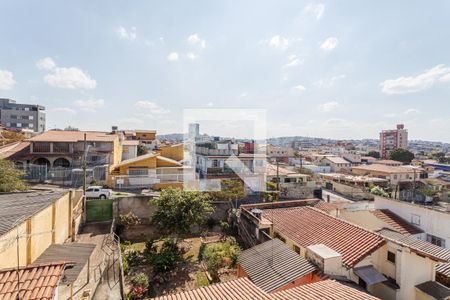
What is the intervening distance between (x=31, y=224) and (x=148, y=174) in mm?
13751

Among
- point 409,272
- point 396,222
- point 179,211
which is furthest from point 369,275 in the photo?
point 179,211

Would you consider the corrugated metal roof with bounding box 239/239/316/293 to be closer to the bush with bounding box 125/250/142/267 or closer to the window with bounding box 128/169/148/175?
the bush with bounding box 125/250/142/267

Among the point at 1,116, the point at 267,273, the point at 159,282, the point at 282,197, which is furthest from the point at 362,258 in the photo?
the point at 1,116

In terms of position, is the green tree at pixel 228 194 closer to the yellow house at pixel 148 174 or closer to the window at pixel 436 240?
the yellow house at pixel 148 174

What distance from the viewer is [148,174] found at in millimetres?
21875

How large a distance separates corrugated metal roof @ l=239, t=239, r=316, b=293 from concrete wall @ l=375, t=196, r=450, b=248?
7972 mm

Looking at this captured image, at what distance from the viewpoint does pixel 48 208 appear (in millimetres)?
9680

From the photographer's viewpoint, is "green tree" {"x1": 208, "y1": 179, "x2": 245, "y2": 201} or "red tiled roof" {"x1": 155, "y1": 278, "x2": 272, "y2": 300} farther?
"green tree" {"x1": 208, "y1": 179, "x2": 245, "y2": 201}

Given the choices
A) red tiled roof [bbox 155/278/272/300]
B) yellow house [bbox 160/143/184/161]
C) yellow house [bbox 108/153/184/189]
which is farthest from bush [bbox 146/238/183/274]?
yellow house [bbox 160/143/184/161]

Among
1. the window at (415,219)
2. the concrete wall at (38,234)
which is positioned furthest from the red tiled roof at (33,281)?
the window at (415,219)

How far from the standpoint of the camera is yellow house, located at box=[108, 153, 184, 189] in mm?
20703

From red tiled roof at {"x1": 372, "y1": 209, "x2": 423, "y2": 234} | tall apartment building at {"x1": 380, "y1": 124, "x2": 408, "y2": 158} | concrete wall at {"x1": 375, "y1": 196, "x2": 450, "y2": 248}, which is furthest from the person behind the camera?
tall apartment building at {"x1": 380, "y1": 124, "x2": 408, "y2": 158}

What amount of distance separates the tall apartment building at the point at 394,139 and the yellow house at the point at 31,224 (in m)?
84.7

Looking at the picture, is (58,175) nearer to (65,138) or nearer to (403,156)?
(65,138)
